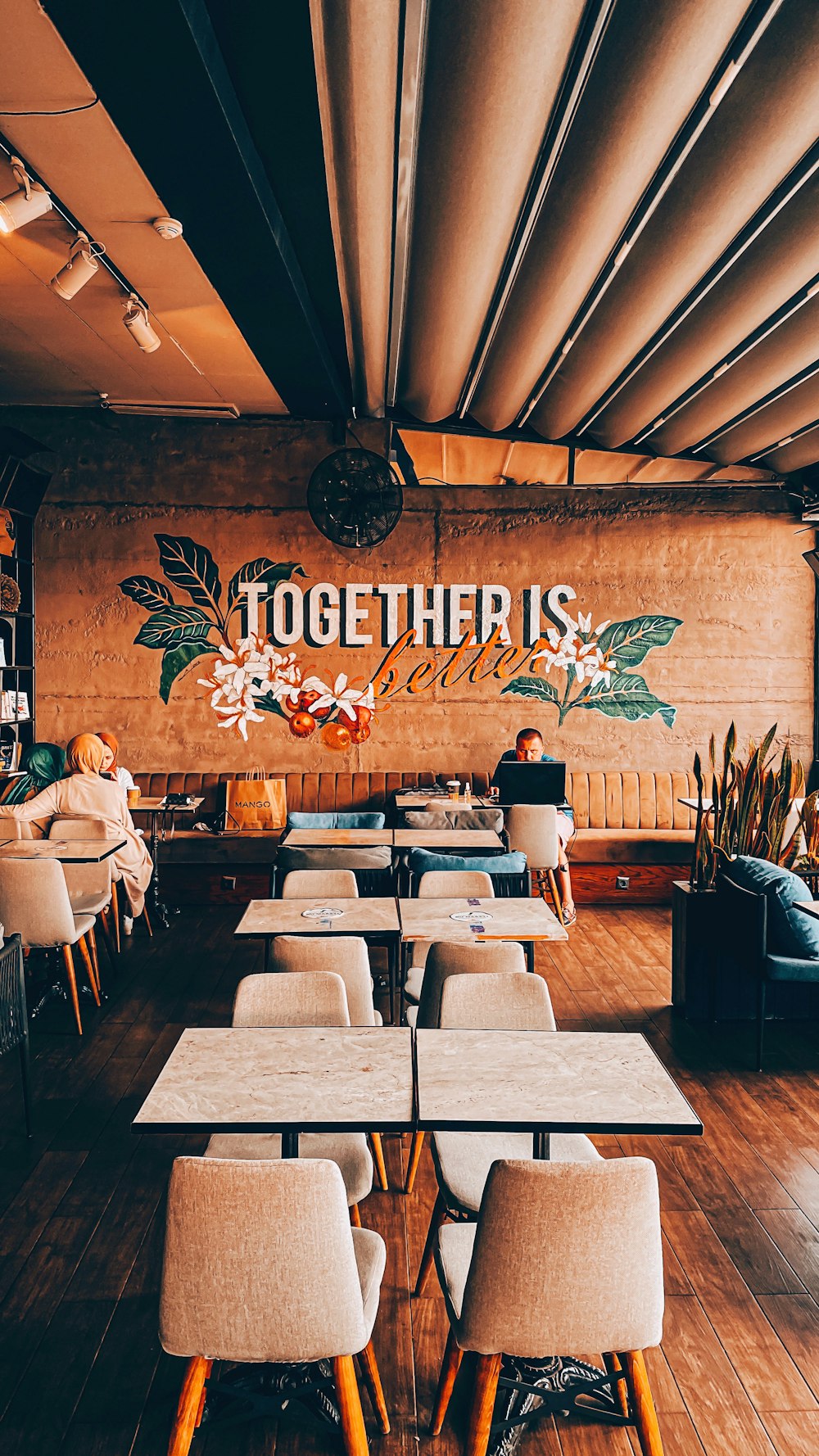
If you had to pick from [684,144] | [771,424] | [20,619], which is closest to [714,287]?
[684,144]

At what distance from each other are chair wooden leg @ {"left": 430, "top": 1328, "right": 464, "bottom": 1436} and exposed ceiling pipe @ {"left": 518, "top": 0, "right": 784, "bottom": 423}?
12.4 ft

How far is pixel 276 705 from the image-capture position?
342 inches

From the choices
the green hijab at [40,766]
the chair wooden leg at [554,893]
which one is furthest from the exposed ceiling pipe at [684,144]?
the green hijab at [40,766]

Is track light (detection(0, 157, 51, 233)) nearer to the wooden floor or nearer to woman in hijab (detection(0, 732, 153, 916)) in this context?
woman in hijab (detection(0, 732, 153, 916))

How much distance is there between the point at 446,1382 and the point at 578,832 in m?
6.04

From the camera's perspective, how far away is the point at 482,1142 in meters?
2.95

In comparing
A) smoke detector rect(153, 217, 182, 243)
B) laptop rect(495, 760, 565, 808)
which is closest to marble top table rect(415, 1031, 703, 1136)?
smoke detector rect(153, 217, 182, 243)

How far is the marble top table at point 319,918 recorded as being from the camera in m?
4.11

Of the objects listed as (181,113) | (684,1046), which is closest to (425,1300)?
(684,1046)

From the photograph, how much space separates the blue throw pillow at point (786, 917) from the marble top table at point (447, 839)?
1.70 meters

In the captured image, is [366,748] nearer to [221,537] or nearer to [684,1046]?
[221,537]

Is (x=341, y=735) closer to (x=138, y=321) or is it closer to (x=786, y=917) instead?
(x=138, y=321)

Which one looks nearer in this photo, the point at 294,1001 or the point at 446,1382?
the point at 446,1382

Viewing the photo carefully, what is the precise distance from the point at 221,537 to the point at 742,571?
15.0 feet
